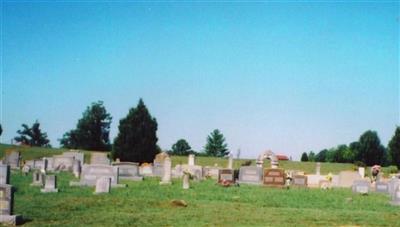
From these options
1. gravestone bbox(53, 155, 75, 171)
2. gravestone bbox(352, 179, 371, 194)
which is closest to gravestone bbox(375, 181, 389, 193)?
gravestone bbox(352, 179, 371, 194)

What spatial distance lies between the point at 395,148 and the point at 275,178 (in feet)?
140

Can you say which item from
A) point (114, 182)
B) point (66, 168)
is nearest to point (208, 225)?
point (114, 182)

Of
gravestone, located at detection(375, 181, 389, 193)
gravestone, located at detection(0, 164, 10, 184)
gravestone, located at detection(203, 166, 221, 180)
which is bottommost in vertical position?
gravestone, located at detection(375, 181, 389, 193)

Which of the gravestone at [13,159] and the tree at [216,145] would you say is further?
the tree at [216,145]

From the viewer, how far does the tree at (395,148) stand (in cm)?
6612

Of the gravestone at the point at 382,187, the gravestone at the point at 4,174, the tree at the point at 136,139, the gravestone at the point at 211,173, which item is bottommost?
the gravestone at the point at 382,187

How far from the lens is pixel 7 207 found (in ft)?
38.0

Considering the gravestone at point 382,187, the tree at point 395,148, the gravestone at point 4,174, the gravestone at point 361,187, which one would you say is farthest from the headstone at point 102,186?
the tree at point 395,148

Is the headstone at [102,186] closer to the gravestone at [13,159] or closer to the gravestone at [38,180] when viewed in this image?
the gravestone at [38,180]

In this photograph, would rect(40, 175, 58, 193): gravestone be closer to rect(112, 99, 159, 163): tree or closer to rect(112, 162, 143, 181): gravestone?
rect(112, 162, 143, 181): gravestone

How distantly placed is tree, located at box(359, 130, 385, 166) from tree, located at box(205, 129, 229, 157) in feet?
135

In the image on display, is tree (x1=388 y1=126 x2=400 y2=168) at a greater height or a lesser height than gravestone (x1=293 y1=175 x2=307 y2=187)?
greater

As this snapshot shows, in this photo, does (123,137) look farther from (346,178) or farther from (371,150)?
(371,150)

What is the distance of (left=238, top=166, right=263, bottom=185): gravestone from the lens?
1275 inches
